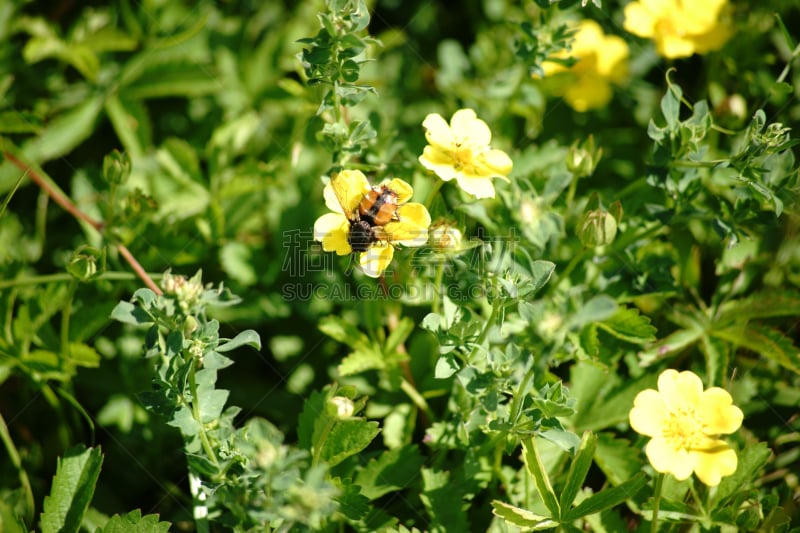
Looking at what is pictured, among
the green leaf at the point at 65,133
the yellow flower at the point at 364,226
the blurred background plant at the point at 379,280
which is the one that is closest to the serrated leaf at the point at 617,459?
the blurred background plant at the point at 379,280

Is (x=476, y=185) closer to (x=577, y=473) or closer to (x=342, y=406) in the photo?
(x=342, y=406)

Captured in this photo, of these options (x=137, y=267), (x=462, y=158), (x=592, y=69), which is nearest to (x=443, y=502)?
(x=462, y=158)

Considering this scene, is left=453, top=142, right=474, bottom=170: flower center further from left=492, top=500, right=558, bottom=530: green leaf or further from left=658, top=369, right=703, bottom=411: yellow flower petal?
left=492, top=500, right=558, bottom=530: green leaf

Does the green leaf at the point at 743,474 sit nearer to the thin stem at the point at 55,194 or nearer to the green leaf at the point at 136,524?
the green leaf at the point at 136,524

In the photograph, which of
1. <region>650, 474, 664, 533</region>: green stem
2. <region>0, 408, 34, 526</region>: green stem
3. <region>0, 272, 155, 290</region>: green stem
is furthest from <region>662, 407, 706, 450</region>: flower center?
<region>0, 408, 34, 526</region>: green stem

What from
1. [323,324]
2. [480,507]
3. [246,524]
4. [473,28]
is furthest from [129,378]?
[473,28]

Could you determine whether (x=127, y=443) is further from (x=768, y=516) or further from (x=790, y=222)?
(x=790, y=222)
